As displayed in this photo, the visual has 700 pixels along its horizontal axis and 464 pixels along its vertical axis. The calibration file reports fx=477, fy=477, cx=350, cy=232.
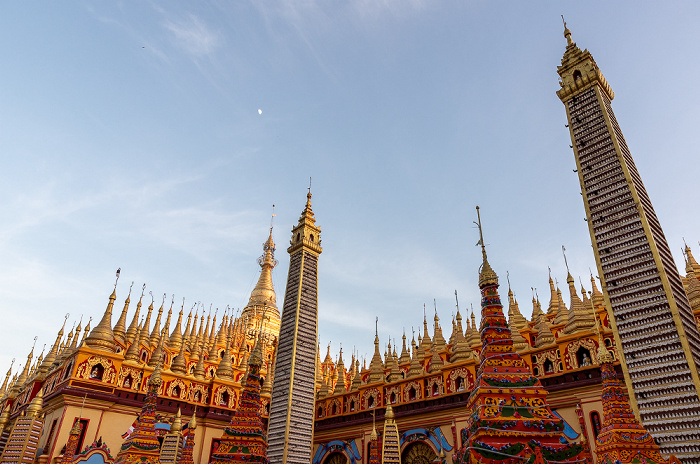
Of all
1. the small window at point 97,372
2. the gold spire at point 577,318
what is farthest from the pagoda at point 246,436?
the small window at point 97,372

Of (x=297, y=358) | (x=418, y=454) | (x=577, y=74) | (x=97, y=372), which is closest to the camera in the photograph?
(x=577, y=74)

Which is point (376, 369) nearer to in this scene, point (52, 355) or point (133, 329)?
point (133, 329)

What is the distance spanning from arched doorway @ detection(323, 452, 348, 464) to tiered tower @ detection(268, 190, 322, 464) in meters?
5.82

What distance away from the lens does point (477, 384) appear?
9523 mm

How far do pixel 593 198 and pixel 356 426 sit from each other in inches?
759

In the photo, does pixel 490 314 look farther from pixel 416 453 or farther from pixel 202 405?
pixel 202 405

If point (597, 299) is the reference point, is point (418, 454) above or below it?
below

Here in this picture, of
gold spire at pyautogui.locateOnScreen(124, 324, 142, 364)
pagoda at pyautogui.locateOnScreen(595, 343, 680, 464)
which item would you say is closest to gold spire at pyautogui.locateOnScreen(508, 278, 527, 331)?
pagoda at pyautogui.locateOnScreen(595, 343, 680, 464)

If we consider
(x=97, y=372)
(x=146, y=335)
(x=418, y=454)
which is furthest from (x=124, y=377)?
(x=418, y=454)

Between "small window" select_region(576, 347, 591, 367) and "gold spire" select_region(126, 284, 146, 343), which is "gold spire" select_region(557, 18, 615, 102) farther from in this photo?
"gold spire" select_region(126, 284, 146, 343)

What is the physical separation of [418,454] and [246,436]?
50.8 feet

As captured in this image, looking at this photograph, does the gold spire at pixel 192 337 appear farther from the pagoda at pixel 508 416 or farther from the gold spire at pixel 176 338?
the pagoda at pixel 508 416

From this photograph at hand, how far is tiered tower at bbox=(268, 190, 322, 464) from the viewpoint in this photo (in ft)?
78.6

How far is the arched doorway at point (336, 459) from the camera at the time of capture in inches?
1151
